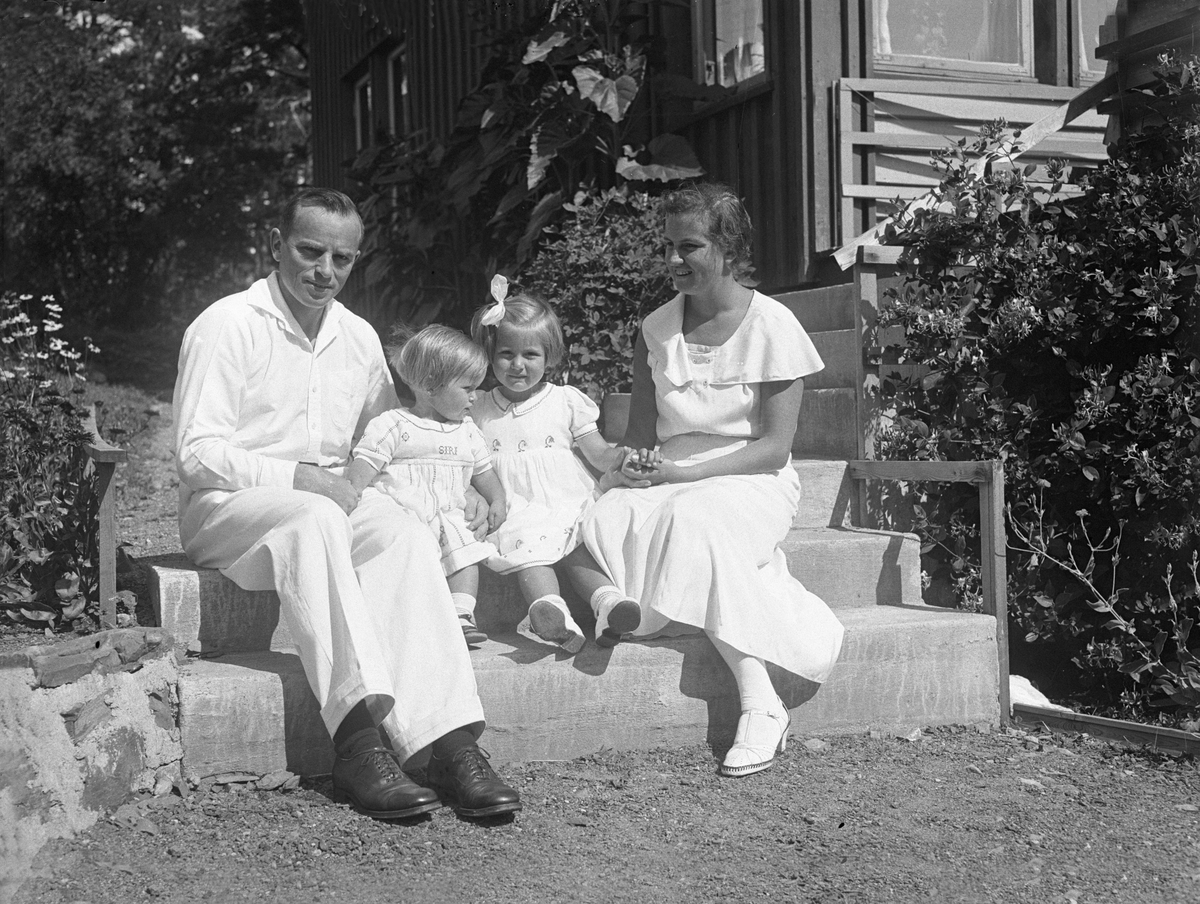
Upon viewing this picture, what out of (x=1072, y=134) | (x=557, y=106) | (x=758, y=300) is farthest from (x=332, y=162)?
(x=758, y=300)

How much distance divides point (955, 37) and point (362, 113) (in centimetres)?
773

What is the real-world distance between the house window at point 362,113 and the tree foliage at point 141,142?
8.97 m

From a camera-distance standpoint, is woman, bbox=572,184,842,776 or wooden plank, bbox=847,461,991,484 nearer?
woman, bbox=572,184,842,776

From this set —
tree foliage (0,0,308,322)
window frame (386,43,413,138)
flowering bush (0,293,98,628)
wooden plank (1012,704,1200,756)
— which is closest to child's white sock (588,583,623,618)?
wooden plank (1012,704,1200,756)

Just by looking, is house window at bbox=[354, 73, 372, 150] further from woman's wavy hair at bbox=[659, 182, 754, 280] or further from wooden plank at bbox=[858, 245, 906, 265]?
woman's wavy hair at bbox=[659, 182, 754, 280]

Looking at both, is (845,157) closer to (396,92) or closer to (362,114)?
(396,92)

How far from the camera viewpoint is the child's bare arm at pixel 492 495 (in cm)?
388

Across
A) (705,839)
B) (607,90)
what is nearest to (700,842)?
(705,839)

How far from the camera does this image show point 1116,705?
421 centimetres

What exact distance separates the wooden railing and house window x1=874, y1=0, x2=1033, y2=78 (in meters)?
4.29

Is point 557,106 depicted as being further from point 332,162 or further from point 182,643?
point 332,162

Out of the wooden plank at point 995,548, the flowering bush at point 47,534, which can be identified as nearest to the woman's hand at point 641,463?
the wooden plank at point 995,548

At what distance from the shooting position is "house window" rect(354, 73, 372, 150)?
12.6 meters

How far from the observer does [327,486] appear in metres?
3.53
